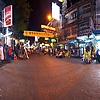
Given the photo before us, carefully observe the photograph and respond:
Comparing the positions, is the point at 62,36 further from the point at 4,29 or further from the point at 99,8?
the point at 4,29

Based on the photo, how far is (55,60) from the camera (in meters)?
13.0

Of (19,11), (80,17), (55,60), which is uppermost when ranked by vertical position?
(80,17)

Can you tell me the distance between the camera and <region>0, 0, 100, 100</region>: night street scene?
3494 mm

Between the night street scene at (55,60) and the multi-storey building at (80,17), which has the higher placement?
the multi-storey building at (80,17)

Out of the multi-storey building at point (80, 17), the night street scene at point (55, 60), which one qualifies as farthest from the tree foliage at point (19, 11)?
the multi-storey building at point (80, 17)

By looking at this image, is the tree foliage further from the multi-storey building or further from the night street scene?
the multi-storey building

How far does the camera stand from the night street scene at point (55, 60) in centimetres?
349

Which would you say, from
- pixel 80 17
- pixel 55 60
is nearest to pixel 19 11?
pixel 55 60

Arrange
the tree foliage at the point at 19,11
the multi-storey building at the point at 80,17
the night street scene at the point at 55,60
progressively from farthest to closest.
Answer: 1. the multi-storey building at the point at 80,17
2. the tree foliage at the point at 19,11
3. the night street scene at the point at 55,60

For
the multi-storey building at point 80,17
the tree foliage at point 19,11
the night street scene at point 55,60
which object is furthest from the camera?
the multi-storey building at point 80,17

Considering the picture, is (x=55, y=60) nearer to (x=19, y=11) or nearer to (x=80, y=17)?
(x=19, y=11)

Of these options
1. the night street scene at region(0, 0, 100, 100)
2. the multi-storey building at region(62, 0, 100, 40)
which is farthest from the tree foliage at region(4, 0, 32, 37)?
the multi-storey building at region(62, 0, 100, 40)

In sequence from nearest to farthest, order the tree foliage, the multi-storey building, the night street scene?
the night street scene → the tree foliage → the multi-storey building

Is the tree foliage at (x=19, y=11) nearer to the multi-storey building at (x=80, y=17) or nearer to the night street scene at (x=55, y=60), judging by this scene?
the night street scene at (x=55, y=60)
